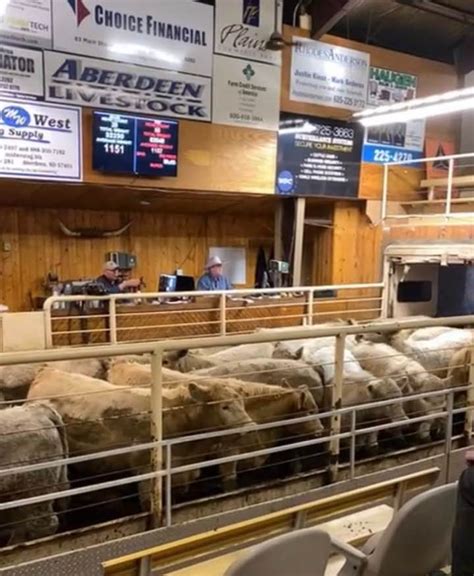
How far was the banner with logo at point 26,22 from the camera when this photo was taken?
16.4 feet

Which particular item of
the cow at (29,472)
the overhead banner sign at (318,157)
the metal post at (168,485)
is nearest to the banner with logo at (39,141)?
the overhead banner sign at (318,157)

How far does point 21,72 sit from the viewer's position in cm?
508

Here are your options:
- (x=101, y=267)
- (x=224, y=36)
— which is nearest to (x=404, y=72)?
(x=224, y=36)

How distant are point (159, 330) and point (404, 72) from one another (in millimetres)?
5234

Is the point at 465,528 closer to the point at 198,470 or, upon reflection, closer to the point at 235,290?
the point at 198,470

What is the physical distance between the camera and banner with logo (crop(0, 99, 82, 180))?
506cm

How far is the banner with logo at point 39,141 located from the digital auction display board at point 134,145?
22cm

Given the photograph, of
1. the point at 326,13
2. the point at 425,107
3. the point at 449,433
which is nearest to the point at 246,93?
the point at 326,13

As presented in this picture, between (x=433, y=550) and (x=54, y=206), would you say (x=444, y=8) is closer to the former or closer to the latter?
(x=54, y=206)

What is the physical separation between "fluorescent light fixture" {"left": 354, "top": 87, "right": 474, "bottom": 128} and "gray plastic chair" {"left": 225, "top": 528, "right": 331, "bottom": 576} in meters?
4.71

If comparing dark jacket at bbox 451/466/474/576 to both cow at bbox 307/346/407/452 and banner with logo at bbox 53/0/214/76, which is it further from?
banner with logo at bbox 53/0/214/76

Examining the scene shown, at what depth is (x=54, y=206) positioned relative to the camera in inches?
268

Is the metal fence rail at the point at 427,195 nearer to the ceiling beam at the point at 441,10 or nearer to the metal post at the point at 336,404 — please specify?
the ceiling beam at the point at 441,10

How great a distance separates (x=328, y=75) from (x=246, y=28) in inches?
51.9
